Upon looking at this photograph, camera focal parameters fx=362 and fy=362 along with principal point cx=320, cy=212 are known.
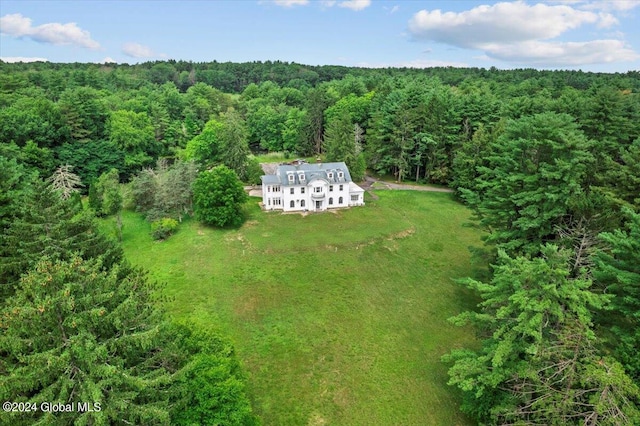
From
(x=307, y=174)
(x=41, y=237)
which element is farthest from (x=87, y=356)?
(x=307, y=174)

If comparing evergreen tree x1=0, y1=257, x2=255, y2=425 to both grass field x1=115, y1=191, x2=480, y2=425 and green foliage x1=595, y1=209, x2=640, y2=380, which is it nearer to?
grass field x1=115, y1=191, x2=480, y2=425

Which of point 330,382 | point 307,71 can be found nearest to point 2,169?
point 330,382

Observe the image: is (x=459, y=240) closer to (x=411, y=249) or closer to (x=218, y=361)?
(x=411, y=249)

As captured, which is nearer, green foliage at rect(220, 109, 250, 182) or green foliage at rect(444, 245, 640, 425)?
green foliage at rect(444, 245, 640, 425)

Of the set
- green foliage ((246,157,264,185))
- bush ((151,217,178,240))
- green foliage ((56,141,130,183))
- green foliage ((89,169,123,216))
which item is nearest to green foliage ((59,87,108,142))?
green foliage ((56,141,130,183))

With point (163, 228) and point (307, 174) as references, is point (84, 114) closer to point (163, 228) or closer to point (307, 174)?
point (163, 228)

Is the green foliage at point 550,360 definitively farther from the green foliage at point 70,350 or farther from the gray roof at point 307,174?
the gray roof at point 307,174
